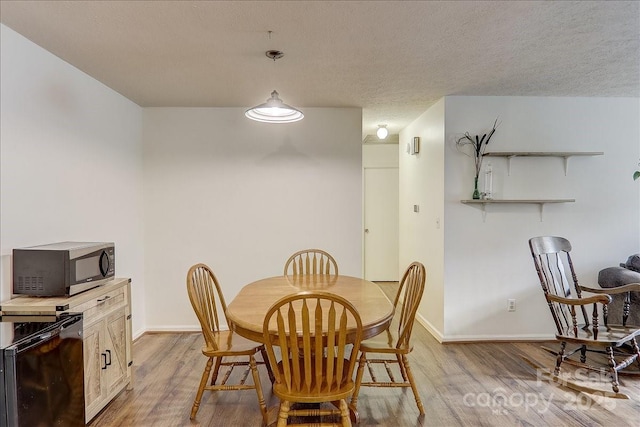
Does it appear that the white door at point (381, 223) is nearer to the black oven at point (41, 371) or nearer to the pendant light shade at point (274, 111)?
the pendant light shade at point (274, 111)

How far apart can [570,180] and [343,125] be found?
2.35 metres

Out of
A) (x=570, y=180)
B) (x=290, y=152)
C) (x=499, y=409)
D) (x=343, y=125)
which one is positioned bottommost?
(x=499, y=409)

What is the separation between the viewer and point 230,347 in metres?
2.20

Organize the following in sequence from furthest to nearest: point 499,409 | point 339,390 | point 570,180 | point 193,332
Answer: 1. point 193,332
2. point 570,180
3. point 499,409
4. point 339,390

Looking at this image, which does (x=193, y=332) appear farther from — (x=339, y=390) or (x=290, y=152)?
(x=339, y=390)

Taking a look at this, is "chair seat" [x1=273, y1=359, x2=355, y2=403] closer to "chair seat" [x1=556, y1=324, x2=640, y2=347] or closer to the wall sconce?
"chair seat" [x1=556, y1=324, x2=640, y2=347]

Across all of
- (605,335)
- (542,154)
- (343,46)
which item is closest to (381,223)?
(542,154)

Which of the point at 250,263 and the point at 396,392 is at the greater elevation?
the point at 250,263

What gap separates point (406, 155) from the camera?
15.9 ft

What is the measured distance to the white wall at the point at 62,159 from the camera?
6.92 feet

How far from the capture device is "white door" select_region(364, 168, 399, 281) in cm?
618

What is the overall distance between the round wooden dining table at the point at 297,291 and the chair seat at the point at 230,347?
29cm

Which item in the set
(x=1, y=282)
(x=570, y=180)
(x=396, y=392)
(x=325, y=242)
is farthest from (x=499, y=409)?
(x=1, y=282)

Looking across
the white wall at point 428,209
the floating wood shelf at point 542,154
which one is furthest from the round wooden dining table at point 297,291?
the floating wood shelf at point 542,154
